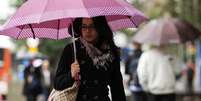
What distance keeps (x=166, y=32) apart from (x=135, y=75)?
1039 mm

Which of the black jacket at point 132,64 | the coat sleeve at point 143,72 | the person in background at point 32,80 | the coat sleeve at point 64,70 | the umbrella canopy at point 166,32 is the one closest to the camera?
the coat sleeve at point 64,70

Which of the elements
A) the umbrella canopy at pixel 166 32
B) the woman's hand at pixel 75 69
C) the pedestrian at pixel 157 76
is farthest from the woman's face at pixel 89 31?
the umbrella canopy at pixel 166 32

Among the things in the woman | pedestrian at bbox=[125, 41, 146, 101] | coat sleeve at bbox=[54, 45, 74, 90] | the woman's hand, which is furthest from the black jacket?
the woman's hand

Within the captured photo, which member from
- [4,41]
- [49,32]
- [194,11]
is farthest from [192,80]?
[49,32]

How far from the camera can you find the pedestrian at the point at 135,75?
12.9 m

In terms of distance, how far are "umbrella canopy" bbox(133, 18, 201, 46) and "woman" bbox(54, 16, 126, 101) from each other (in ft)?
19.9

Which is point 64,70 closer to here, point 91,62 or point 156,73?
point 91,62

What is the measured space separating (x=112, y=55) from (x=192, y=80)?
100 feet

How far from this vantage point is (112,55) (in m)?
5.71

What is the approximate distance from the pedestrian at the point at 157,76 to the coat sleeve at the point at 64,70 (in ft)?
17.3

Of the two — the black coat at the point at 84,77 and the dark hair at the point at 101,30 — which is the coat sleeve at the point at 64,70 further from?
the dark hair at the point at 101,30

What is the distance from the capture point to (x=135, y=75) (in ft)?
41.6

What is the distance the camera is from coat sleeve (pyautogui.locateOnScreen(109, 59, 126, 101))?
5.75m

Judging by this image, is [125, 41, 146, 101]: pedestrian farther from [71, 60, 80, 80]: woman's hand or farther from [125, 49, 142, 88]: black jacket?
[71, 60, 80, 80]: woman's hand
